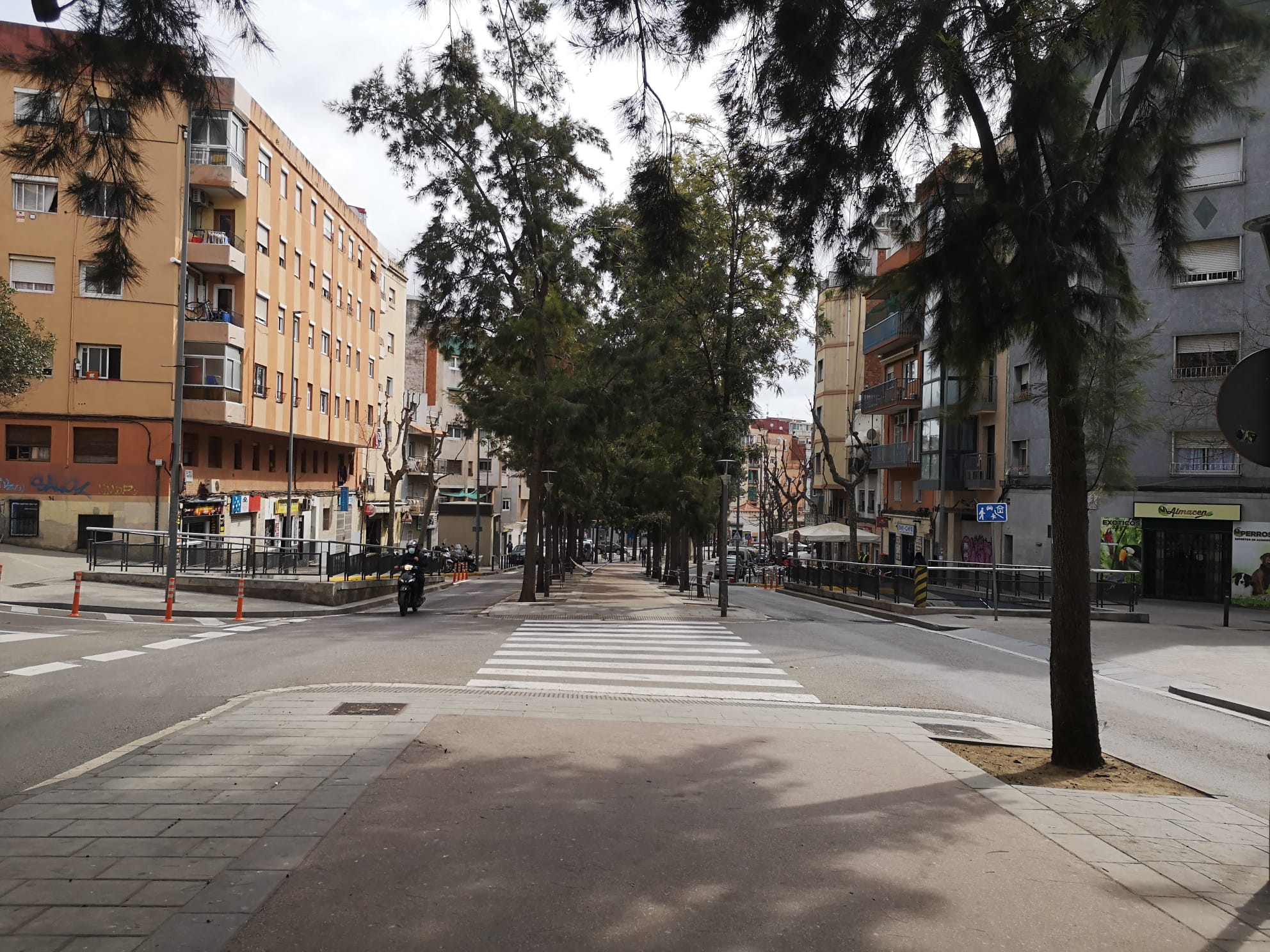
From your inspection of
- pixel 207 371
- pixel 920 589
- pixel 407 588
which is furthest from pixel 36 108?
pixel 207 371

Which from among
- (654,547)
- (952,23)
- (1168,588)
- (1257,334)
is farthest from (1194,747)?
(654,547)

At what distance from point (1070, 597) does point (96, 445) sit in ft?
107

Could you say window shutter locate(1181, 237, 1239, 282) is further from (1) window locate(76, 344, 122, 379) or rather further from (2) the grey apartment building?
(1) window locate(76, 344, 122, 379)

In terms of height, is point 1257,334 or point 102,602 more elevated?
point 1257,334

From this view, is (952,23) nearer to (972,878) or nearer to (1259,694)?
(972,878)

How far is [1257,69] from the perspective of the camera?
7609 mm

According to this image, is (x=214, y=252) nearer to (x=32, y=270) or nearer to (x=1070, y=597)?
(x=32, y=270)

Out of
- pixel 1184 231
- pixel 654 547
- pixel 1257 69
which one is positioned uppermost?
pixel 1257 69

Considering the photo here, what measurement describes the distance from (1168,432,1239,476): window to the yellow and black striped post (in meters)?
12.2

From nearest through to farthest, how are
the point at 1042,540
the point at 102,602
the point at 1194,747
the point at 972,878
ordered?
the point at 972,878 → the point at 1194,747 → the point at 102,602 → the point at 1042,540

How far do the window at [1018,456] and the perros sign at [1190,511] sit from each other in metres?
4.63

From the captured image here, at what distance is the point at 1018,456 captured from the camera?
37.2 meters

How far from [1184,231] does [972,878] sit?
6.17 metres

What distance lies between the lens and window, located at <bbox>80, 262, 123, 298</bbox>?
700 centimetres
